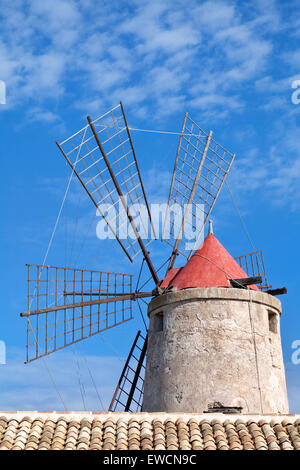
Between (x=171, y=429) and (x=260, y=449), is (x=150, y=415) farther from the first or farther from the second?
(x=260, y=449)

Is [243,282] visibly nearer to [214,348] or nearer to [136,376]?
[214,348]

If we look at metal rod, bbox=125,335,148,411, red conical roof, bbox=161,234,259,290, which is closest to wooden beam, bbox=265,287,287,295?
red conical roof, bbox=161,234,259,290

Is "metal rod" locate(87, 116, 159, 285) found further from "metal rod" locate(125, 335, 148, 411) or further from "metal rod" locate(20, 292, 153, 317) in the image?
"metal rod" locate(125, 335, 148, 411)

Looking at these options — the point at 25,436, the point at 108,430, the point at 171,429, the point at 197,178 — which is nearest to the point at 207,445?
the point at 171,429

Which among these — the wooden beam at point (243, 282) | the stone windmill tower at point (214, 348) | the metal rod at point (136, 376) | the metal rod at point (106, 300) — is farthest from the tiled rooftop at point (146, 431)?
the metal rod at point (136, 376)

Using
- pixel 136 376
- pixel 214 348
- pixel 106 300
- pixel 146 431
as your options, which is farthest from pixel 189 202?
pixel 146 431

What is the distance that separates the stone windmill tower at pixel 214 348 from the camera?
10648 mm

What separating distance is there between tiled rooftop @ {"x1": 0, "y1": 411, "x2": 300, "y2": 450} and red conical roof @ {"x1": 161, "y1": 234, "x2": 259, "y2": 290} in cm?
217

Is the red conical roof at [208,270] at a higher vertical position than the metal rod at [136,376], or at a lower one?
higher

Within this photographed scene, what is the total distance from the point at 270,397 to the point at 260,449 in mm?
1906

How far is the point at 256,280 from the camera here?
11.3 metres

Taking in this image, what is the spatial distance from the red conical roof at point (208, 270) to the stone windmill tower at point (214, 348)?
16 millimetres

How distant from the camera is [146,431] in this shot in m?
9.28

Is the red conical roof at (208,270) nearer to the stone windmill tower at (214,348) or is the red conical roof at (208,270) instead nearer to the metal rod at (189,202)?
the stone windmill tower at (214,348)
